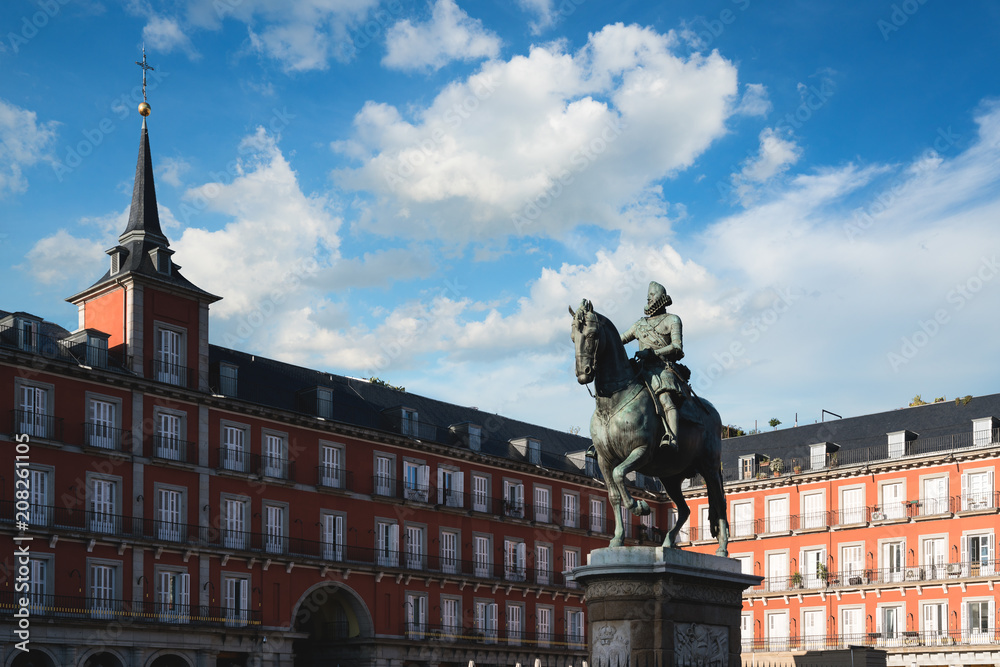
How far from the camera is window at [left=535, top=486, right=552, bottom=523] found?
66.4 meters

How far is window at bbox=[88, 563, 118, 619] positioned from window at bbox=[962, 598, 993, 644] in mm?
40760

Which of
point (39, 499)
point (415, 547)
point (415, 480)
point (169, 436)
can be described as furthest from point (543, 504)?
point (39, 499)

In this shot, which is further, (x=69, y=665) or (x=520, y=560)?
(x=520, y=560)

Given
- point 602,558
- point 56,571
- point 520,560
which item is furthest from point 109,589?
point 602,558

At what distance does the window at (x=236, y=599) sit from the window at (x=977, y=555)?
1404 inches

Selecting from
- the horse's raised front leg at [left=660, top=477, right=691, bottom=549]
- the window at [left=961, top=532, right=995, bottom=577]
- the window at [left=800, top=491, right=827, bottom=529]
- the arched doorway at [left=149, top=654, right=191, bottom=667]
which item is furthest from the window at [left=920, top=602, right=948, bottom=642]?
the horse's raised front leg at [left=660, top=477, right=691, bottom=549]

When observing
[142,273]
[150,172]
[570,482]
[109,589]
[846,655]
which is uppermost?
[150,172]

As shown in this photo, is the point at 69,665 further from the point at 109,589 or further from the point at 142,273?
the point at 142,273

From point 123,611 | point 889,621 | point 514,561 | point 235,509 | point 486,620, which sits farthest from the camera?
point 514,561

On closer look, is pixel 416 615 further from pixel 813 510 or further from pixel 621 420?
pixel 621 420

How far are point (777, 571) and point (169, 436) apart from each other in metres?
36.3

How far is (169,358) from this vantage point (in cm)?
5088

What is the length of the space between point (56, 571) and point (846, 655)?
3370cm

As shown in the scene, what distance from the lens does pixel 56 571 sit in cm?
4459
